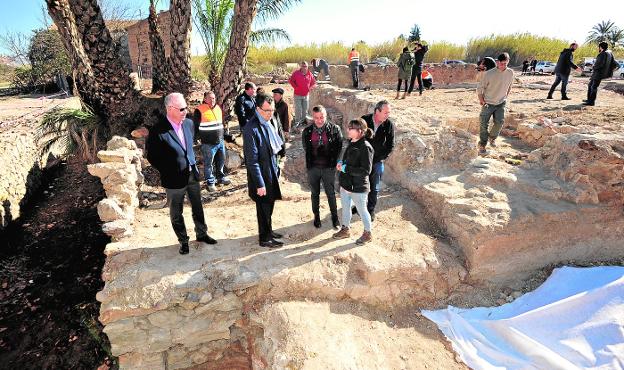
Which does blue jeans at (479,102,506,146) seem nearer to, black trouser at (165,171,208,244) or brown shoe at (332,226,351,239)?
brown shoe at (332,226,351,239)

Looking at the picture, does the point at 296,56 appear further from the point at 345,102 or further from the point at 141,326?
the point at 141,326

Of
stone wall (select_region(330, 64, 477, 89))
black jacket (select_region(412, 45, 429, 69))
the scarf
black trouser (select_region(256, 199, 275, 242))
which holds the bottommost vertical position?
black trouser (select_region(256, 199, 275, 242))

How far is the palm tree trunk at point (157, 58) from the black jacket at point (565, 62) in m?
10.1

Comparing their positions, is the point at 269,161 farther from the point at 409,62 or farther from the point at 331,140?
the point at 409,62

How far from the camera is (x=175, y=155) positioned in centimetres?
359

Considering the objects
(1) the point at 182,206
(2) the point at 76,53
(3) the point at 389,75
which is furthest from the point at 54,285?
(3) the point at 389,75


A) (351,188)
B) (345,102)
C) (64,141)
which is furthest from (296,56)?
(351,188)

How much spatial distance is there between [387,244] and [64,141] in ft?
23.1

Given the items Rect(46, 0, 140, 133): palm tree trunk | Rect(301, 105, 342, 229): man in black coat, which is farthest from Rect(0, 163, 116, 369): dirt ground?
Rect(301, 105, 342, 229): man in black coat

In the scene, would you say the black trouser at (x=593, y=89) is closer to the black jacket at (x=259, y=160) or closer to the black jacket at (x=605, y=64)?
the black jacket at (x=605, y=64)

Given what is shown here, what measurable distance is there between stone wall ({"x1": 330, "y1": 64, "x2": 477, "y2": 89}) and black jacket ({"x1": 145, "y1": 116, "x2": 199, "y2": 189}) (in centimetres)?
1084

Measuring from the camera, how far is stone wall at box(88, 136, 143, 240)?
4.22 m

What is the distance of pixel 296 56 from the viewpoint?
2117 cm

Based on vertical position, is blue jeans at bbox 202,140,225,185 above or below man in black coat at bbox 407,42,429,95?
below
